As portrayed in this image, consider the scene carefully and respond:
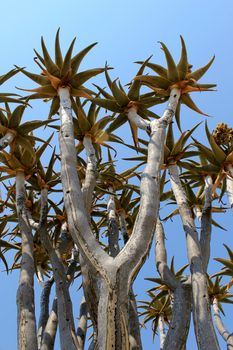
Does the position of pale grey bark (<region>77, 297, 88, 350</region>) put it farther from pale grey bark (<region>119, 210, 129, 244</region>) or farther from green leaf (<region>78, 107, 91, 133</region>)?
green leaf (<region>78, 107, 91, 133</region>)

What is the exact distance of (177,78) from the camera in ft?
29.4

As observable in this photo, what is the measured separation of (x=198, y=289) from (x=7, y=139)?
479cm

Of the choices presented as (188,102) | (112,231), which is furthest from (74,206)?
(112,231)

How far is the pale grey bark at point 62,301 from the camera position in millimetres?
8000

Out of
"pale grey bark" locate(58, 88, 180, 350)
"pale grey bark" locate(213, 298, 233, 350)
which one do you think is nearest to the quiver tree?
"pale grey bark" locate(58, 88, 180, 350)

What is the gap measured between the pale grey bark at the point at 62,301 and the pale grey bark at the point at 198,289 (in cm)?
230

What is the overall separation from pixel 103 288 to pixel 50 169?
564cm

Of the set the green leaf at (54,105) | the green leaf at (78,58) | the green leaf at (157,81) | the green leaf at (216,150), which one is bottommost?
the green leaf at (216,150)

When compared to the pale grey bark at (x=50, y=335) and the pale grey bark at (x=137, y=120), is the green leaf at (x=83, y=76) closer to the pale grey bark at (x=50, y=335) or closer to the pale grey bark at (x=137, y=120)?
the pale grey bark at (x=137, y=120)

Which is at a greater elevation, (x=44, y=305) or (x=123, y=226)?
(x=123, y=226)

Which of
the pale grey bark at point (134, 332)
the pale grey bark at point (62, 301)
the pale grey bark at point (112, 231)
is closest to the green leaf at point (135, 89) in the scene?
the pale grey bark at point (62, 301)

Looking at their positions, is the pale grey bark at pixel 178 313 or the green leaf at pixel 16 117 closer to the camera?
the pale grey bark at pixel 178 313

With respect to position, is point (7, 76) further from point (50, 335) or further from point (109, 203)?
point (50, 335)

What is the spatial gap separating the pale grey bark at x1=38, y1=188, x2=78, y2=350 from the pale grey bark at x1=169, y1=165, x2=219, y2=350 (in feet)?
7.54
